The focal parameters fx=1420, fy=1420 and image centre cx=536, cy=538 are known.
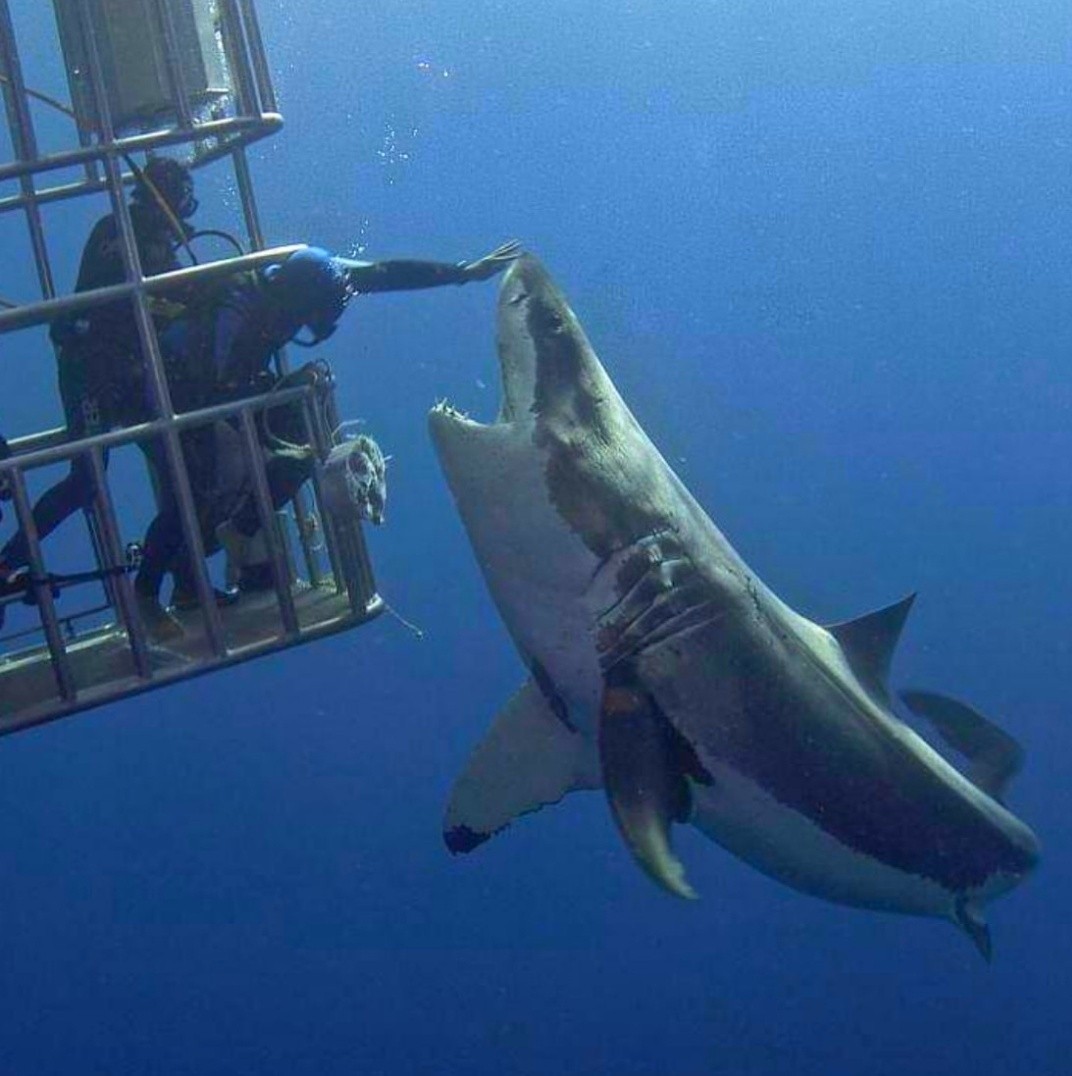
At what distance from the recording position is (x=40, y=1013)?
588 inches

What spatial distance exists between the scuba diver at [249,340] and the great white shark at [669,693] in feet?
2.24

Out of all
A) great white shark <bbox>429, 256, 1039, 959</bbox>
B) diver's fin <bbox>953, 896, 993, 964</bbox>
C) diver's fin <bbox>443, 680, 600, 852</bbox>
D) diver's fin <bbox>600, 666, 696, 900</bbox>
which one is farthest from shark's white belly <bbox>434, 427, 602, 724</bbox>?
diver's fin <bbox>953, 896, 993, 964</bbox>

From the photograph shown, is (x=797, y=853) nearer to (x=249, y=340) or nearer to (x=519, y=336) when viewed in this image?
(x=519, y=336)

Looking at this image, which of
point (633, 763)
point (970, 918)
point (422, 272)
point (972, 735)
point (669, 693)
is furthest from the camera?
point (970, 918)

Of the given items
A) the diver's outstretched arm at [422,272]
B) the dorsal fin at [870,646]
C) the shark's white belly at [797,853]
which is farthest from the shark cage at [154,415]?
the dorsal fin at [870,646]

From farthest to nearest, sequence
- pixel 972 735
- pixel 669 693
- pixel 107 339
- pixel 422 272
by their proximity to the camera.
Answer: pixel 972 735
pixel 422 272
pixel 107 339
pixel 669 693

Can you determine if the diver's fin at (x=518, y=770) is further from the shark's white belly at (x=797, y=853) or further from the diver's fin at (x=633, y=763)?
the diver's fin at (x=633, y=763)

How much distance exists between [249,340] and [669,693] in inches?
66.4

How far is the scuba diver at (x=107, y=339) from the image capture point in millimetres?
4551

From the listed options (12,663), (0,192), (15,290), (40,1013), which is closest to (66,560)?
(15,290)

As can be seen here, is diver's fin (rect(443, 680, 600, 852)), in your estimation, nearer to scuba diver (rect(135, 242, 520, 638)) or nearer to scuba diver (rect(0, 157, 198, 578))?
scuba diver (rect(135, 242, 520, 638))

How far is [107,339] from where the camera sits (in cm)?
455

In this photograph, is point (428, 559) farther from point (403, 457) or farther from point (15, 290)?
point (15, 290)

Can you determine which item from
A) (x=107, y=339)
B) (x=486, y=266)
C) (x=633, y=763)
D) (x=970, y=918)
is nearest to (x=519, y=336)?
(x=486, y=266)
